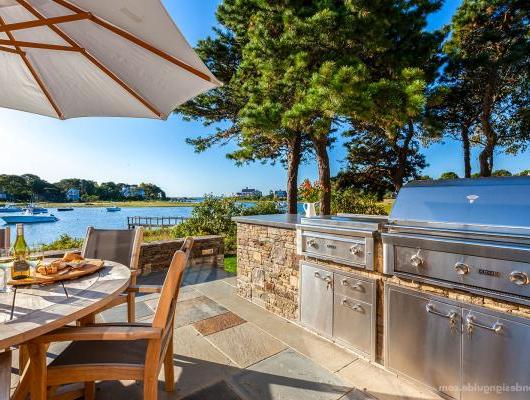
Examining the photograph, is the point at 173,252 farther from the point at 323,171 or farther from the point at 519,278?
the point at 519,278

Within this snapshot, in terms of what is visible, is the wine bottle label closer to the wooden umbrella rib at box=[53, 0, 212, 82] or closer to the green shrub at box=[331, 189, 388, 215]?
the wooden umbrella rib at box=[53, 0, 212, 82]

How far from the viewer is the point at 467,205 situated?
185cm

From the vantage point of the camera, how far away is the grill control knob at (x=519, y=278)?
4.78ft

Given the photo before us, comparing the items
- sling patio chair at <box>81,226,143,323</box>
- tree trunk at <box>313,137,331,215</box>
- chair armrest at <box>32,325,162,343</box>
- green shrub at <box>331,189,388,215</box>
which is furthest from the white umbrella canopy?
green shrub at <box>331,189,388,215</box>

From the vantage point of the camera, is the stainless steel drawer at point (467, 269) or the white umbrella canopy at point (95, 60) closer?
the stainless steel drawer at point (467, 269)

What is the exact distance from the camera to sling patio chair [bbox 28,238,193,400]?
3.96 feet

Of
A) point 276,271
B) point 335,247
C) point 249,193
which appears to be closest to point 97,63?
point 335,247

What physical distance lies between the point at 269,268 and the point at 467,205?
2028mm

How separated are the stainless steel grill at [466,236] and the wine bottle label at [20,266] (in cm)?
230

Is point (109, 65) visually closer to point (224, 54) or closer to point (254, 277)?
point (254, 277)

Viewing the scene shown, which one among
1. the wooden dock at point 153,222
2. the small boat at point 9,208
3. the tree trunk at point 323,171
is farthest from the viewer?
the small boat at point 9,208

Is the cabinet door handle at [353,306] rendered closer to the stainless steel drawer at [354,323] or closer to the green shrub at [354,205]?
the stainless steel drawer at [354,323]

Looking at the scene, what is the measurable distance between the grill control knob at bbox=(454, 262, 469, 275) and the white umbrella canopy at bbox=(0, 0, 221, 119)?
202 cm

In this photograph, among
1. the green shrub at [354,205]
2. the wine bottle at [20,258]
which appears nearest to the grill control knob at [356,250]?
the wine bottle at [20,258]
